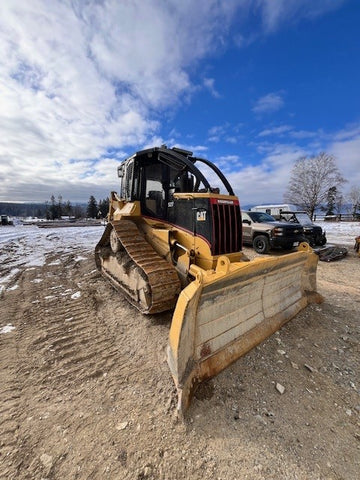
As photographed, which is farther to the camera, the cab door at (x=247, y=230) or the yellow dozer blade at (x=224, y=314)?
the cab door at (x=247, y=230)

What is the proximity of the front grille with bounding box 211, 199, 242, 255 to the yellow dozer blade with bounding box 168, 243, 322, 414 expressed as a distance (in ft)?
2.20

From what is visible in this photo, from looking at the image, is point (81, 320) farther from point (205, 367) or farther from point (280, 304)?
point (280, 304)

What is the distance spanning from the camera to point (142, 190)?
4.94 metres

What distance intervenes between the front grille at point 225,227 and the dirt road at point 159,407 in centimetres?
141

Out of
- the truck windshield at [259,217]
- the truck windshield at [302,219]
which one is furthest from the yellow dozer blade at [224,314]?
the truck windshield at [302,219]

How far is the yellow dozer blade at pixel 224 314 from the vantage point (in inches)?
89.4

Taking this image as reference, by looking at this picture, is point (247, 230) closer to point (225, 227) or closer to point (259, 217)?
point (259, 217)

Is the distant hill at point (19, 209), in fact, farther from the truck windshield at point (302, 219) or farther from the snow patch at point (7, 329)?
the snow patch at point (7, 329)

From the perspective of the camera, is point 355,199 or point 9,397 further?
point 355,199

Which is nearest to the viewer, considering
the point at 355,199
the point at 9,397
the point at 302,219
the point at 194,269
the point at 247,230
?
the point at 9,397

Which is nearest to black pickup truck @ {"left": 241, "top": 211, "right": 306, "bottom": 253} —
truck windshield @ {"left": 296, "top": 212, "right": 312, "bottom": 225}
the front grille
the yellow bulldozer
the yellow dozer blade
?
truck windshield @ {"left": 296, "top": 212, "right": 312, "bottom": 225}

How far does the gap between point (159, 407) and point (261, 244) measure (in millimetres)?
8723

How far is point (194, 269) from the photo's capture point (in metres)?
3.47

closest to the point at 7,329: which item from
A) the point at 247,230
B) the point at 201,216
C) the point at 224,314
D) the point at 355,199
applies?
the point at 224,314
